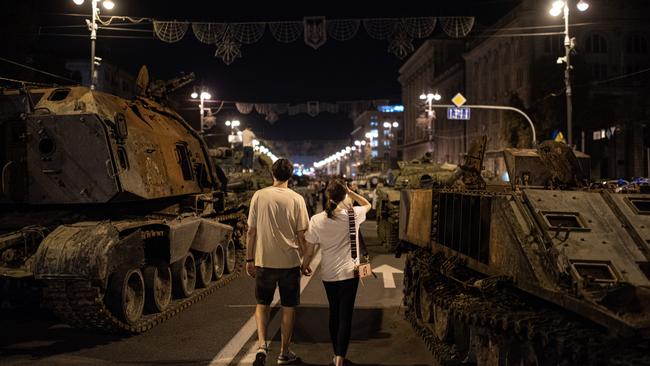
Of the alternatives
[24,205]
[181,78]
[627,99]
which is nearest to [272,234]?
[24,205]

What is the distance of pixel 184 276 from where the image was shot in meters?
10.2

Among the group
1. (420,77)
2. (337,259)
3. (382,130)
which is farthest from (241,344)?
(382,130)

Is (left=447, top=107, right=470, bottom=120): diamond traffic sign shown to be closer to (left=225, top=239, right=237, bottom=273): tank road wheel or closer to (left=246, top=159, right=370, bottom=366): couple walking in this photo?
(left=225, top=239, right=237, bottom=273): tank road wheel

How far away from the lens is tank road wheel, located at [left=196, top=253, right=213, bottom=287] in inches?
440

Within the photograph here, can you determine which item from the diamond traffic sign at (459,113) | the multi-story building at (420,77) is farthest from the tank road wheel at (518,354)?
the multi-story building at (420,77)

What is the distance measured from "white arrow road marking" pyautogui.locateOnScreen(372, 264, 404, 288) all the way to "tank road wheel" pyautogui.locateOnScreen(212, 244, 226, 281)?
10.8 ft

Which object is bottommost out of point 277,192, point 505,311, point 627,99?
point 505,311

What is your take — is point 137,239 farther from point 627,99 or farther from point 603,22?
point 603,22

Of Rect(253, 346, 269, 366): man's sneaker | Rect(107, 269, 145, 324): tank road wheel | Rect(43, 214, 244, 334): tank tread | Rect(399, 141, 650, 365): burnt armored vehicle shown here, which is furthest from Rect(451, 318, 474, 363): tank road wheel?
Rect(107, 269, 145, 324): tank road wheel

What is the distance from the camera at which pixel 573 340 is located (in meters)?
3.79

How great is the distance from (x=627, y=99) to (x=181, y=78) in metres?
41.3

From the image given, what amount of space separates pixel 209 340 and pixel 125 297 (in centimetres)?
132

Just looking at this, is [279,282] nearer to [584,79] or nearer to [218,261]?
[218,261]

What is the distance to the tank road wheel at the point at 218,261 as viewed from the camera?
12164 millimetres
